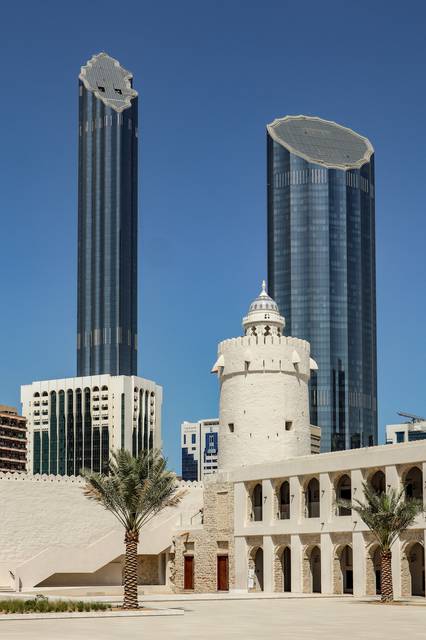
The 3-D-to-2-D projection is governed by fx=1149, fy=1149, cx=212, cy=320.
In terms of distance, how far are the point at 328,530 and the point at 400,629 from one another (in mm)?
25669

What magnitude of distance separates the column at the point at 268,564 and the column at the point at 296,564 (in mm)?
1571

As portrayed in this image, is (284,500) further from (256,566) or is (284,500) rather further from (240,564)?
(240,564)

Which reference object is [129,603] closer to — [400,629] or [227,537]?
[400,629]

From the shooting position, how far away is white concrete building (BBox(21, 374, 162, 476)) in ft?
→ 614

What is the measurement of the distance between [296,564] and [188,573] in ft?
27.1

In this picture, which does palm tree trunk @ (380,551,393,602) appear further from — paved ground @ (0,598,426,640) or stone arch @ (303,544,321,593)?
stone arch @ (303,544,321,593)

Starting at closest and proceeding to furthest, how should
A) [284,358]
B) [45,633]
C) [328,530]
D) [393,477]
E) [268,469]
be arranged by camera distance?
[45,633]
[393,477]
[328,530]
[268,469]
[284,358]

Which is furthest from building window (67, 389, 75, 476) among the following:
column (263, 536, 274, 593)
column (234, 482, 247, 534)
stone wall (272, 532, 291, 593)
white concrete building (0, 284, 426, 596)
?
stone wall (272, 532, 291, 593)

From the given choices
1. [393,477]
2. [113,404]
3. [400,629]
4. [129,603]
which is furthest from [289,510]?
[113,404]

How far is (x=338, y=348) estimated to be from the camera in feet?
646

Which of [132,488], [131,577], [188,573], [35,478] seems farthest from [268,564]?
[131,577]

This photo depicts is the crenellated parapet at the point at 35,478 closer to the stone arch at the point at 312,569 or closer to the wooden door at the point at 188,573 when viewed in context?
the wooden door at the point at 188,573

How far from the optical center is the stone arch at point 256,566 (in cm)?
6068

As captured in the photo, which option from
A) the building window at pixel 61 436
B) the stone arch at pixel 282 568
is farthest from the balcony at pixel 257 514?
the building window at pixel 61 436
